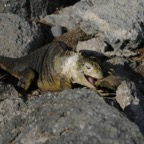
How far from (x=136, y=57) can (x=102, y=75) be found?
176 centimetres

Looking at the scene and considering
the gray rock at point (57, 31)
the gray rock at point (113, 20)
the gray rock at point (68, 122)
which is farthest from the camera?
the gray rock at point (57, 31)

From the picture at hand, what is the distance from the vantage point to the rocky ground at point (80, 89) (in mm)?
5160

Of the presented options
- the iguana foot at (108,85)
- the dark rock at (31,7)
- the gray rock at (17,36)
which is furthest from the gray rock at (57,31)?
the iguana foot at (108,85)

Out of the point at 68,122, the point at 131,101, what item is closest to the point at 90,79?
the point at 131,101

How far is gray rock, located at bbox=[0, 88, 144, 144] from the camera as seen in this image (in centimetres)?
502

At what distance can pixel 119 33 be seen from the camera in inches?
334

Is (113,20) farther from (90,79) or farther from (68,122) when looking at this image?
(68,122)

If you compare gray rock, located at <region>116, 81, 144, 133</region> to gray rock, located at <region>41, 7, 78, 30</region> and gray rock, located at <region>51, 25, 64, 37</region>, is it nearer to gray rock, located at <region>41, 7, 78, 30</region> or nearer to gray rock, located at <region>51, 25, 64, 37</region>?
gray rock, located at <region>51, 25, 64, 37</region>

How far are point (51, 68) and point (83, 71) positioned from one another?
0.68 meters

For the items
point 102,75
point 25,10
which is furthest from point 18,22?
point 102,75

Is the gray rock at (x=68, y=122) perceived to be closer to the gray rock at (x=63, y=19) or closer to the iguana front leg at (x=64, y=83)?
the iguana front leg at (x=64, y=83)

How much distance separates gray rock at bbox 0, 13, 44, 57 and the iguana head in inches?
44.9

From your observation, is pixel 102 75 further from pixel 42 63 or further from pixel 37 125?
pixel 37 125

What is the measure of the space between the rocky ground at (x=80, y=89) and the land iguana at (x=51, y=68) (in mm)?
325
